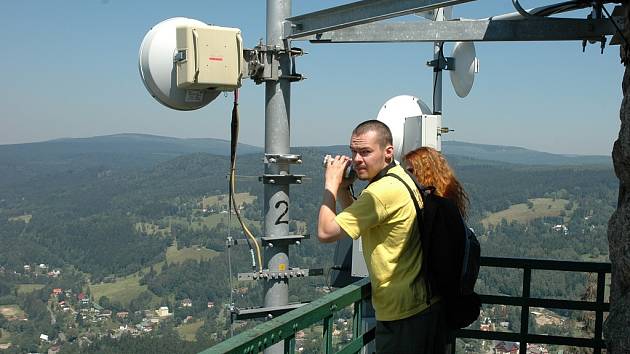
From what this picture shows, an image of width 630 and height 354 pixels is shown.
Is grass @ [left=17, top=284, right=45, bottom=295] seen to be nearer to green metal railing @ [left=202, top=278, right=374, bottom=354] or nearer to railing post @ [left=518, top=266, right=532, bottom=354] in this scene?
railing post @ [left=518, top=266, right=532, bottom=354]

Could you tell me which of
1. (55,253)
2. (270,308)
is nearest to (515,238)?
(270,308)

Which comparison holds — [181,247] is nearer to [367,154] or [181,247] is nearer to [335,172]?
[335,172]

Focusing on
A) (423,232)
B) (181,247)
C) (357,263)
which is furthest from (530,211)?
(423,232)

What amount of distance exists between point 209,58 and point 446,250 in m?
2.89

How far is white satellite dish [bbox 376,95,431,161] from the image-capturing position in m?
7.47

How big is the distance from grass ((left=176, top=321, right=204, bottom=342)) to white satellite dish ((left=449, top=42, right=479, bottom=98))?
7203 centimetres

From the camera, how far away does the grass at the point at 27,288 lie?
129 m

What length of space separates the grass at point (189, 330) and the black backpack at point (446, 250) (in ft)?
249

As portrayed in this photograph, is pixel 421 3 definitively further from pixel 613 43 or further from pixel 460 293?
pixel 460 293

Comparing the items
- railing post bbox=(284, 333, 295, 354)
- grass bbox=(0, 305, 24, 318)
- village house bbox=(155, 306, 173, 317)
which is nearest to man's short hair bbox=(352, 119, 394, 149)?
railing post bbox=(284, 333, 295, 354)

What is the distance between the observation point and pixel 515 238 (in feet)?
247

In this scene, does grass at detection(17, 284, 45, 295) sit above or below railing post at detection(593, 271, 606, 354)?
below

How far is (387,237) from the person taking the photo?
12.2 ft

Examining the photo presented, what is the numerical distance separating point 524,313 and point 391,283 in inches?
67.1
